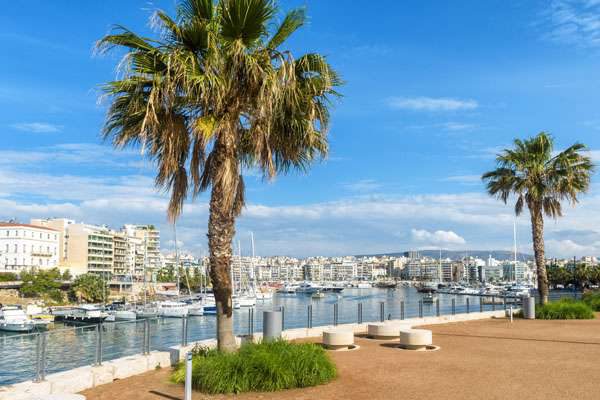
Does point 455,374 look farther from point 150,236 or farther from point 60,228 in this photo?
point 150,236

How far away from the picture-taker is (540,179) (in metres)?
26.9

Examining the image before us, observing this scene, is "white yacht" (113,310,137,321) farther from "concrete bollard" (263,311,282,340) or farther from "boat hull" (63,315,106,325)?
"concrete bollard" (263,311,282,340)

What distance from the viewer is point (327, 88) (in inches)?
476

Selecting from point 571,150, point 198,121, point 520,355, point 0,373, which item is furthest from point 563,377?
point 0,373

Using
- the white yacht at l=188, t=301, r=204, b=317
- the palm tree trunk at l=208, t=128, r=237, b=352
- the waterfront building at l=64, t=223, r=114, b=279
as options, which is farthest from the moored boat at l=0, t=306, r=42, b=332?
the waterfront building at l=64, t=223, r=114, b=279

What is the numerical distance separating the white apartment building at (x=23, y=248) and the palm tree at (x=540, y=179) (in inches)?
4463

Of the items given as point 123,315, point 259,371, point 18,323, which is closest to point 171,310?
point 123,315

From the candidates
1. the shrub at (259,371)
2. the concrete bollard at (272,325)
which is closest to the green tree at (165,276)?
the concrete bollard at (272,325)

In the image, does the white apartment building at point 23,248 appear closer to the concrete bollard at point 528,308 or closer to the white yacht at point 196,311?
the white yacht at point 196,311

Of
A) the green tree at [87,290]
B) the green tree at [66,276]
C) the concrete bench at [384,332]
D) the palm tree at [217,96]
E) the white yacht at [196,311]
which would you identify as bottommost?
the white yacht at [196,311]

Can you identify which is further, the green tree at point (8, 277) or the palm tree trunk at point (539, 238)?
the green tree at point (8, 277)

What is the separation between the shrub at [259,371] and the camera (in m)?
9.61

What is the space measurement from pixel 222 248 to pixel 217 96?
303cm

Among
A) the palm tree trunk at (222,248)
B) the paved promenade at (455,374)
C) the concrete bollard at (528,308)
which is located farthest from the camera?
the concrete bollard at (528,308)
